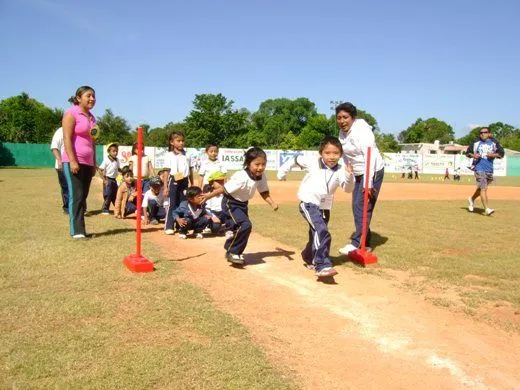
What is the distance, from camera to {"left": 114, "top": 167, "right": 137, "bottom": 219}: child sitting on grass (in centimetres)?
1010

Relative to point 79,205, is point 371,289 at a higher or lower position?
lower

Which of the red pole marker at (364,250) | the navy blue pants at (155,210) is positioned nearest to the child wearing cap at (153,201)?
the navy blue pants at (155,210)

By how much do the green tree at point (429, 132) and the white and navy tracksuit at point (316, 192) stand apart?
378 ft

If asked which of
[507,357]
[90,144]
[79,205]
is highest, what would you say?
[90,144]

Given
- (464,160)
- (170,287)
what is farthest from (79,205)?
(464,160)

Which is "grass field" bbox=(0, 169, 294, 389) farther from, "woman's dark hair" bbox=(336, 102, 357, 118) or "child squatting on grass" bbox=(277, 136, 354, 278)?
"woman's dark hair" bbox=(336, 102, 357, 118)

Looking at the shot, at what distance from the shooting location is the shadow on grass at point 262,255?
20.4 ft

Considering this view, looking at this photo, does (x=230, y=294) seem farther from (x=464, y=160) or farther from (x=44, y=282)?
(x=464, y=160)

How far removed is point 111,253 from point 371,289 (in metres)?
3.29

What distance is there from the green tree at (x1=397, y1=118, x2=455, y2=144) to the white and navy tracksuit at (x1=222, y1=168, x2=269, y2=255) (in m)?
115

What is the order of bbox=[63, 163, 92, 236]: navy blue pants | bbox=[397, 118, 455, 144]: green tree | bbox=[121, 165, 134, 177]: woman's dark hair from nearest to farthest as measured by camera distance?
bbox=[63, 163, 92, 236]: navy blue pants → bbox=[121, 165, 134, 177]: woman's dark hair → bbox=[397, 118, 455, 144]: green tree

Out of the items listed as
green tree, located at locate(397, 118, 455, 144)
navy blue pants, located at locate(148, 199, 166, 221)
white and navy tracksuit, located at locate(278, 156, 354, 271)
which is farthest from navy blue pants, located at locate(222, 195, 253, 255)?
green tree, located at locate(397, 118, 455, 144)

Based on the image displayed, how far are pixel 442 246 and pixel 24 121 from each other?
60.1 metres

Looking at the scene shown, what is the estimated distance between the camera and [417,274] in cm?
562
